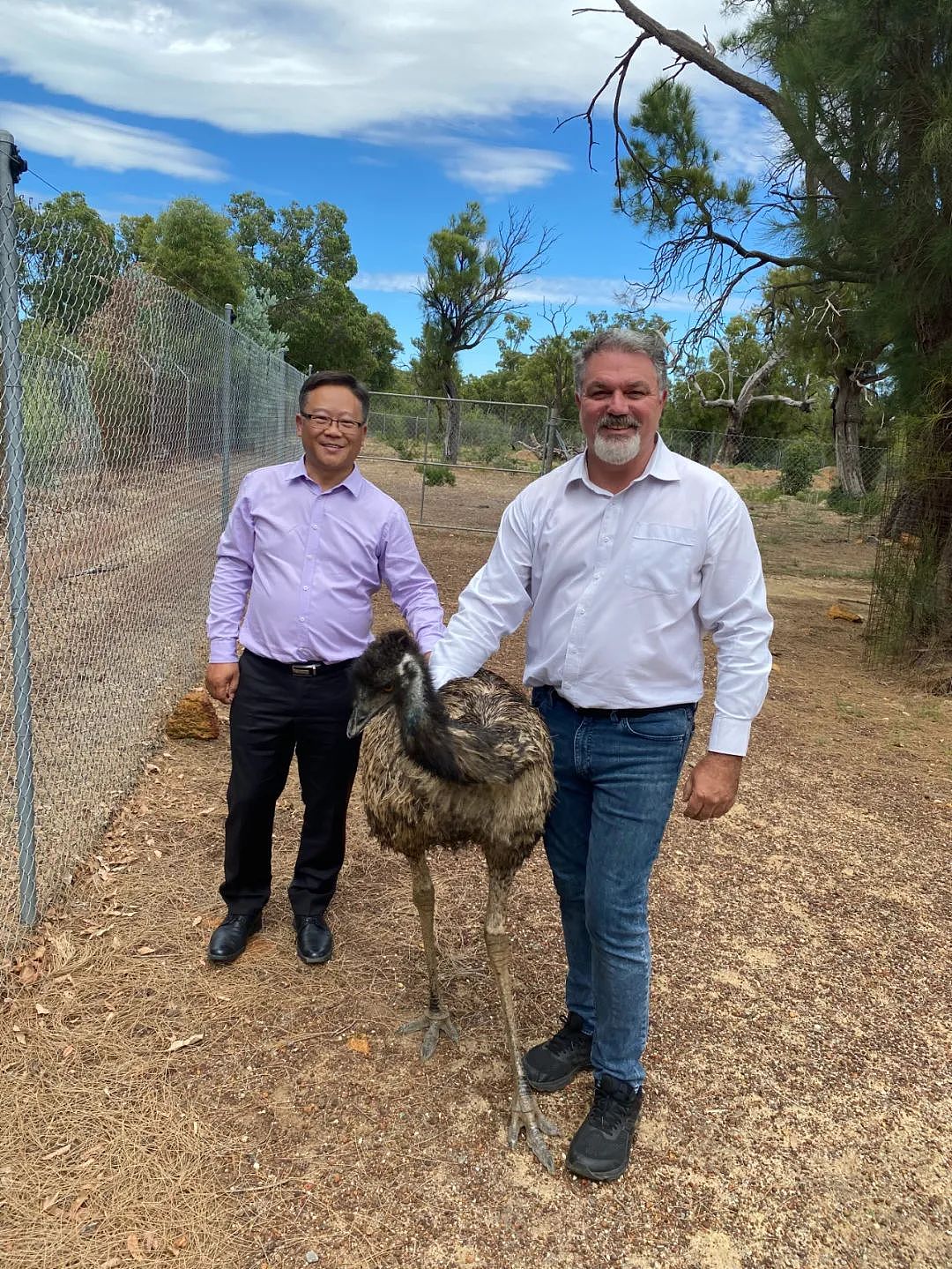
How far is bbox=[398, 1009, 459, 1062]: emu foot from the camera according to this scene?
3.33 m

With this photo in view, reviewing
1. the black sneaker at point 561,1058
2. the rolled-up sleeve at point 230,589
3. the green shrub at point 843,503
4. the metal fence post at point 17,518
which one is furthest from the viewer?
the green shrub at point 843,503

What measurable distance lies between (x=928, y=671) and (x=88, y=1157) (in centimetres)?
808

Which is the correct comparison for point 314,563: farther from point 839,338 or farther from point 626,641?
point 839,338

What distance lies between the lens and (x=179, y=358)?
5.98 meters

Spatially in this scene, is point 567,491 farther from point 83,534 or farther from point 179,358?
point 179,358

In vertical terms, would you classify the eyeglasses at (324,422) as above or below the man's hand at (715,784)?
above

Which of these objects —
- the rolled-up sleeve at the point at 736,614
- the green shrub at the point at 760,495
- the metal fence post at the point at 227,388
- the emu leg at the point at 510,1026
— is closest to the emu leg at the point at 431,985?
the emu leg at the point at 510,1026

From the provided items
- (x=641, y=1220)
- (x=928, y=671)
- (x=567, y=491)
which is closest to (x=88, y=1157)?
(x=641, y=1220)

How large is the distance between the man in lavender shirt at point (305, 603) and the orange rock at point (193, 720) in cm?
231

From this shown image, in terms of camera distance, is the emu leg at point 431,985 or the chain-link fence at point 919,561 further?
the chain-link fence at point 919,561

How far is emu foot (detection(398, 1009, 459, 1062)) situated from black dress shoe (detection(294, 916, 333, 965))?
53 cm

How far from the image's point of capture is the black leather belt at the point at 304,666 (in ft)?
11.5

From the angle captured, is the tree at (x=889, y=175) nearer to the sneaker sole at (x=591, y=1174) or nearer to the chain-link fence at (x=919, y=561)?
the chain-link fence at (x=919, y=561)

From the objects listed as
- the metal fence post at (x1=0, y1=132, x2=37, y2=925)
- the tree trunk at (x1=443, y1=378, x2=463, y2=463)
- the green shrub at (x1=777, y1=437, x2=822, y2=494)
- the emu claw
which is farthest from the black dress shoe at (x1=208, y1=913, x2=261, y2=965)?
the green shrub at (x1=777, y1=437, x2=822, y2=494)
